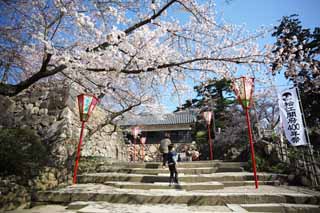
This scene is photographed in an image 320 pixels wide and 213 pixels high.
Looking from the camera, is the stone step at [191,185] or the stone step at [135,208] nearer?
the stone step at [135,208]

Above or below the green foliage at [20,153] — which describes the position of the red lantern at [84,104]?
above

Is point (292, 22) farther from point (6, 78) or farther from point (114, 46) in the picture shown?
point (6, 78)

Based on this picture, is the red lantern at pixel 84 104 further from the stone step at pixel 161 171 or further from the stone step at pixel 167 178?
the stone step at pixel 161 171

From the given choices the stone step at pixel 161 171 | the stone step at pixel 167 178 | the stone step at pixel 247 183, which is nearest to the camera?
the stone step at pixel 247 183

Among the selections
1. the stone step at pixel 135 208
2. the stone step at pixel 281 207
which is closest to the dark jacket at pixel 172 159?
the stone step at pixel 135 208

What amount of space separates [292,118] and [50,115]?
324 inches

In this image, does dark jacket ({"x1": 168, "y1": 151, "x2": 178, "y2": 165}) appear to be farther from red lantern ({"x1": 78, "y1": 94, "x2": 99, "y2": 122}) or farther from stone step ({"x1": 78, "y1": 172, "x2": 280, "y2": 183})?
red lantern ({"x1": 78, "y1": 94, "x2": 99, "y2": 122})

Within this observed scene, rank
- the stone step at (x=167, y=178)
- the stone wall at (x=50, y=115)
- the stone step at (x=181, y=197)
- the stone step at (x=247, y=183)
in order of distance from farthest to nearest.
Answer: the stone wall at (x=50, y=115)
the stone step at (x=167, y=178)
the stone step at (x=247, y=183)
the stone step at (x=181, y=197)

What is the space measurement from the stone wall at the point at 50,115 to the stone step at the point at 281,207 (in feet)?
18.2

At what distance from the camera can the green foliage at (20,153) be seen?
4.33 meters

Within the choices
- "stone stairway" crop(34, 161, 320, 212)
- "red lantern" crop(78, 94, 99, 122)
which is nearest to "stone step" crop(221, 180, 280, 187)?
"stone stairway" crop(34, 161, 320, 212)

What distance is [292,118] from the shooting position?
5.19 meters

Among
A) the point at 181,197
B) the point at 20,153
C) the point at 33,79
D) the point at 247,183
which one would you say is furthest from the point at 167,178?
the point at 33,79

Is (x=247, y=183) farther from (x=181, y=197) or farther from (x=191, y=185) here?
(x=181, y=197)
